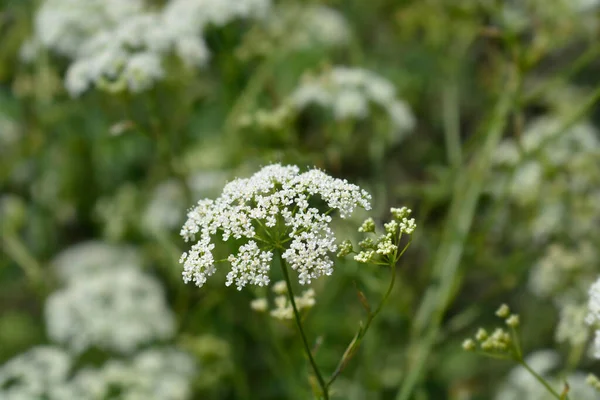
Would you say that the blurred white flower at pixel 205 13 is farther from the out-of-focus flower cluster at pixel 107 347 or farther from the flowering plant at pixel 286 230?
the flowering plant at pixel 286 230

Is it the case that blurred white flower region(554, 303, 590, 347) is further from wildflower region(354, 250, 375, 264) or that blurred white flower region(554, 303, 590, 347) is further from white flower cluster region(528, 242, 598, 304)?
wildflower region(354, 250, 375, 264)

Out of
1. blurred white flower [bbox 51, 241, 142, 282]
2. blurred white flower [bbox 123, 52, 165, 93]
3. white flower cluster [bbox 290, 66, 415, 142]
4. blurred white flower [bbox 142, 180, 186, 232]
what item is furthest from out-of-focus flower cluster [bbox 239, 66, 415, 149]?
blurred white flower [bbox 51, 241, 142, 282]

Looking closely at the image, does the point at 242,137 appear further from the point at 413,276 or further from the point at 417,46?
the point at 417,46

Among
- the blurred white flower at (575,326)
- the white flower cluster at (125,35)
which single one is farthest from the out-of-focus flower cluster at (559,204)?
the white flower cluster at (125,35)

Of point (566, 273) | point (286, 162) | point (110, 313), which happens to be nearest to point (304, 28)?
point (286, 162)

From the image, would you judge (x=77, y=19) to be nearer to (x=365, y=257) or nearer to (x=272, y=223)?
(x=272, y=223)
